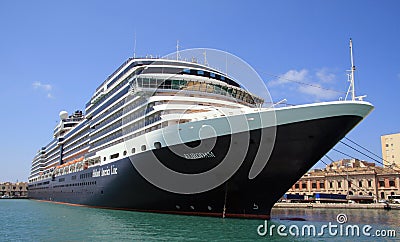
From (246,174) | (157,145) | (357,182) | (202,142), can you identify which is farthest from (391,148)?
(202,142)

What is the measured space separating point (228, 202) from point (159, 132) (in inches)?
208

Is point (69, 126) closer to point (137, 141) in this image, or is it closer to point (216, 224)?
point (137, 141)

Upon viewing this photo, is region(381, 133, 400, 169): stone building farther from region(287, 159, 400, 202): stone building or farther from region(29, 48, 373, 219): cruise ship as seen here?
region(29, 48, 373, 219): cruise ship

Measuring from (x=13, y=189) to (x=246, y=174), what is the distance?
435 feet

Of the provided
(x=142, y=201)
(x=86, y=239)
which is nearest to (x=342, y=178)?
(x=142, y=201)

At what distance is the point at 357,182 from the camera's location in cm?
6144

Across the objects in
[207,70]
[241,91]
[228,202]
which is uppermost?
[207,70]

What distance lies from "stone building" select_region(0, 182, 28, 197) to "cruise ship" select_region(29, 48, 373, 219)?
11483cm

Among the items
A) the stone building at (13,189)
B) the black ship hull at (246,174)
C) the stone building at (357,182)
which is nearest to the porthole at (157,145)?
the black ship hull at (246,174)

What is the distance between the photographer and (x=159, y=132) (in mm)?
19859

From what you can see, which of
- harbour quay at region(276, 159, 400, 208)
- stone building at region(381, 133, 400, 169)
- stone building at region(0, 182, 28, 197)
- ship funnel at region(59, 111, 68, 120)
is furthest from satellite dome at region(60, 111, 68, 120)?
stone building at region(0, 182, 28, 197)

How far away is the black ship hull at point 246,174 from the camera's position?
16469mm

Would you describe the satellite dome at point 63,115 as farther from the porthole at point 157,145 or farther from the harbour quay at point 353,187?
the porthole at point 157,145

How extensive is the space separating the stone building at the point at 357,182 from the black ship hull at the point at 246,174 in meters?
39.7
